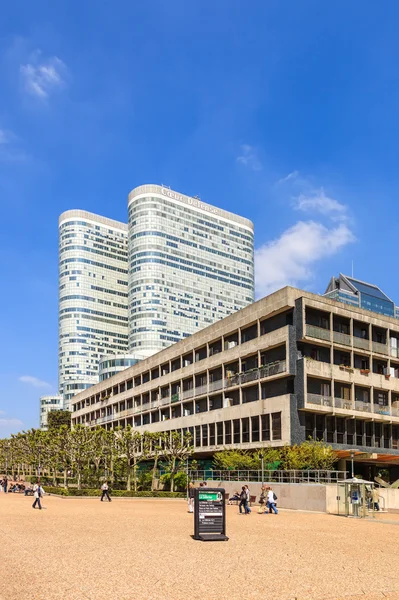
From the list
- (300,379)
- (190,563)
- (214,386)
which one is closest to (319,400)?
(300,379)

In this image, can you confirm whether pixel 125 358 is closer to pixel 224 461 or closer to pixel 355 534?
pixel 224 461

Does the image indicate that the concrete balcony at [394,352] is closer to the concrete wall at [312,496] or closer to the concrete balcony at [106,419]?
the concrete wall at [312,496]

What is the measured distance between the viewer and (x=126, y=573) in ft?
49.1

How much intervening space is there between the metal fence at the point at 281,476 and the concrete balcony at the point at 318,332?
1117 cm

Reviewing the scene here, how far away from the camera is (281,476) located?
47.7 metres

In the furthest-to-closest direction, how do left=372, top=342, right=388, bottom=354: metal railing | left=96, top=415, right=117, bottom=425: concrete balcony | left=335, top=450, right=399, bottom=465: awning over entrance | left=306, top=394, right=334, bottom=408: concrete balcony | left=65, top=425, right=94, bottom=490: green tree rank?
left=96, top=415, right=117, bottom=425: concrete balcony < left=65, top=425, right=94, bottom=490: green tree < left=372, top=342, right=388, bottom=354: metal railing < left=335, top=450, right=399, bottom=465: awning over entrance < left=306, top=394, right=334, bottom=408: concrete balcony

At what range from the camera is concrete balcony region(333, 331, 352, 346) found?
56866 millimetres

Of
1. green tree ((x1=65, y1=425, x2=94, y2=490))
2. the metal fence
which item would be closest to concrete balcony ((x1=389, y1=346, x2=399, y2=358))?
the metal fence

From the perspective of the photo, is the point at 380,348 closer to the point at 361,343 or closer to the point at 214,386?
the point at 361,343

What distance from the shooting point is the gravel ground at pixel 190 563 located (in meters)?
13.1

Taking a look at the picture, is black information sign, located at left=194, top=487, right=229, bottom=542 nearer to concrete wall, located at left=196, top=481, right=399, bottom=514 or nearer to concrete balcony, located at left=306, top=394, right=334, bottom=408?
concrete wall, located at left=196, top=481, right=399, bottom=514

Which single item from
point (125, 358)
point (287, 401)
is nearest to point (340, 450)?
point (287, 401)

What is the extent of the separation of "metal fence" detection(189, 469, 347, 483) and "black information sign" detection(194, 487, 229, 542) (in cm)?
2223

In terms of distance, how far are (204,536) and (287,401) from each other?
1253 inches
